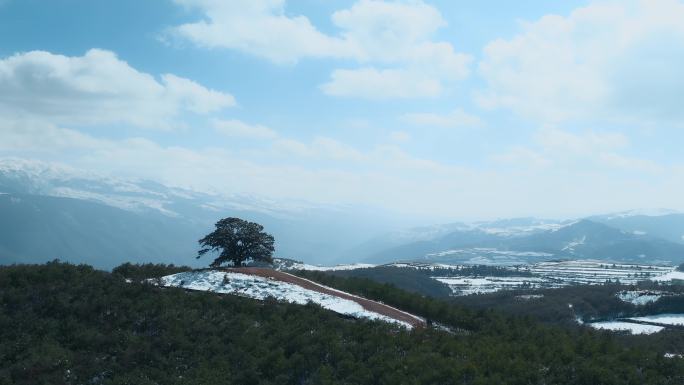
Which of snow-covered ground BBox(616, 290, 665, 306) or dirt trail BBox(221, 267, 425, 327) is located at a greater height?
dirt trail BBox(221, 267, 425, 327)

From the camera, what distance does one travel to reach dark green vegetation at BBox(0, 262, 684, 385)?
65.7 ft

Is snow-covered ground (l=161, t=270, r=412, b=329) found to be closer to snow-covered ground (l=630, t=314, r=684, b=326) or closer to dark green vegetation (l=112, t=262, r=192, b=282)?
dark green vegetation (l=112, t=262, r=192, b=282)

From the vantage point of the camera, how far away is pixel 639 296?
4277 inches

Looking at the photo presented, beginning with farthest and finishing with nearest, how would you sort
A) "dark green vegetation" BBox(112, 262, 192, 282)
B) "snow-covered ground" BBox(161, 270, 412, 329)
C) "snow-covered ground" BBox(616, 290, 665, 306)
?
1. "snow-covered ground" BBox(616, 290, 665, 306)
2. "dark green vegetation" BBox(112, 262, 192, 282)
3. "snow-covered ground" BBox(161, 270, 412, 329)

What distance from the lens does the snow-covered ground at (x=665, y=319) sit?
8888cm

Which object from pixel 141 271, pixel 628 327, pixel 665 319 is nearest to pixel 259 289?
pixel 141 271

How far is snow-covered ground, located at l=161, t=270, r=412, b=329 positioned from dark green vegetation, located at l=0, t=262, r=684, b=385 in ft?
4.98

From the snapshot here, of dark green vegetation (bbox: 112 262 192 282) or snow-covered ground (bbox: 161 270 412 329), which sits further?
dark green vegetation (bbox: 112 262 192 282)


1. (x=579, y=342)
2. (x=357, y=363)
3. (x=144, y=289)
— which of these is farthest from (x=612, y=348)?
(x=144, y=289)

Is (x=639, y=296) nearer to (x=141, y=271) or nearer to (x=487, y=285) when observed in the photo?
(x=487, y=285)

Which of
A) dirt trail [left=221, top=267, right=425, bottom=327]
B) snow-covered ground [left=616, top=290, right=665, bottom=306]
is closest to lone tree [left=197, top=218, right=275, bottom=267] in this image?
dirt trail [left=221, top=267, right=425, bottom=327]

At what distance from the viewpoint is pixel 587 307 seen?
348 ft

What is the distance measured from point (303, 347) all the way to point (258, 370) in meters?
2.42

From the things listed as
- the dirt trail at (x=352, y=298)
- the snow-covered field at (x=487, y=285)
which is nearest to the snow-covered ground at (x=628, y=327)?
the dirt trail at (x=352, y=298)
